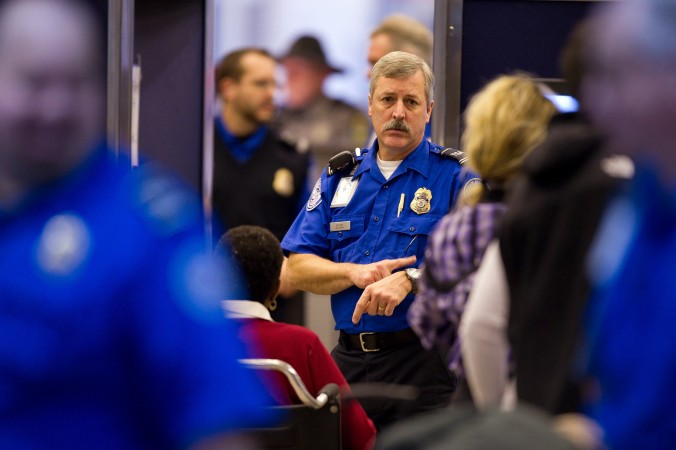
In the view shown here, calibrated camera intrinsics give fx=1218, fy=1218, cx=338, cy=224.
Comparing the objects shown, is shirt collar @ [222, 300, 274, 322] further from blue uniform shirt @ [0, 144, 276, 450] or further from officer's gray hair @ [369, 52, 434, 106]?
blue uniform shirt @ [0, 144, 276, 450]

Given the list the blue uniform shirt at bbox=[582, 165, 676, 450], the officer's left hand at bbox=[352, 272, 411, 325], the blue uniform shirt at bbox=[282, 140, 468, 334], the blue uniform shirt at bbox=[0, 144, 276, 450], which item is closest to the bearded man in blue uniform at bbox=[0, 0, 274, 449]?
the blue uniform shirt at bbox=[0, 144, 276, 450]

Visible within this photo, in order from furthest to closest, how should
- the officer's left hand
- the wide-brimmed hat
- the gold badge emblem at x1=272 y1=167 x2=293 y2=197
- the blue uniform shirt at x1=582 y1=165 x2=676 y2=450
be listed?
the wide-brimmed hat, the gold badge emblem at x1=272 y1=167 x2=293 y2=197, the officer's left hand, the blue uniform shirt at x1=582 y1=165 x2=676 y2=450

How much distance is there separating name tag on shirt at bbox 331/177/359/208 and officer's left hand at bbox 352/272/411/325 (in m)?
0.46

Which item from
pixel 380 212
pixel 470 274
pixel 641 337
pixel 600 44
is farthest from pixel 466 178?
pixel 641 337

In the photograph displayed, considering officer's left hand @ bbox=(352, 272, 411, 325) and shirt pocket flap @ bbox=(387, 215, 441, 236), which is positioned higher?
shirt pocket flap @ bbox=(387, 215, 441, 236)

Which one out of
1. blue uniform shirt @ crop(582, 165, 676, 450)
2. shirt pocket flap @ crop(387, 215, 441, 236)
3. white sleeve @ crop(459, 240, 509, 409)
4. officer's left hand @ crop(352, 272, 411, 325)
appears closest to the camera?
blue uniform shirt @ crop(582, 165, 676, 450)

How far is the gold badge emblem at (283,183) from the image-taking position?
5.98 meters

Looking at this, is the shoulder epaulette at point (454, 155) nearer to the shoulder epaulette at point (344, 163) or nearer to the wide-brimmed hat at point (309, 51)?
the shoulder epaulette at point (344, 163)

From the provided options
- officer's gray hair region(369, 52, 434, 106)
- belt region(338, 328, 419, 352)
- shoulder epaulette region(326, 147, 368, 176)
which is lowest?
belt region(338, 328, 419, 352)

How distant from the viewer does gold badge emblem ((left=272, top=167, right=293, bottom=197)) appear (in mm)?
5984

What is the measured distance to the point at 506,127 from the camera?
2848 mm

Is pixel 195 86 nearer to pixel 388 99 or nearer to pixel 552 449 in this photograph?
pixel 388 99

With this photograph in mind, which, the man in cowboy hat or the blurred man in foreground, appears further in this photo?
the man in cowboy hat

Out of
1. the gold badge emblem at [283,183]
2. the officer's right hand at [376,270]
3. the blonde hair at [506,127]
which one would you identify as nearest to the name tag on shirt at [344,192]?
the officer's right hand at [376,270]
